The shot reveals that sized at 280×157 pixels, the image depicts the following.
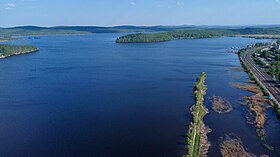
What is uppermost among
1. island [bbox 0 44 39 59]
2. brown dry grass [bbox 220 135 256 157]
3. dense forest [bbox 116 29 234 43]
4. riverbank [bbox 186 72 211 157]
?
dense forest [bbox 116 29 234 43]

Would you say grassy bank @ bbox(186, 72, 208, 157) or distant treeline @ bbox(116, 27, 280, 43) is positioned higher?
distant treeline @ bbox(116, 27, 280, 43)

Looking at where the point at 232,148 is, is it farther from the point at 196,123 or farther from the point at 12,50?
the point at 12,50

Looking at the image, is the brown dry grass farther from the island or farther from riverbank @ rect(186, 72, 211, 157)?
the island

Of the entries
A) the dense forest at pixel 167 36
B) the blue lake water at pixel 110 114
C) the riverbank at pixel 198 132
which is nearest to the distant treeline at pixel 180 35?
the dense forest at pixel 167 36

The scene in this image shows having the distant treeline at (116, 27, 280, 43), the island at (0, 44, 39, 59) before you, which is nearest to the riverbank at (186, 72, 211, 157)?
the island at (0, 44, 39, 59)

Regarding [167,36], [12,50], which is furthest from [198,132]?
[167,36]

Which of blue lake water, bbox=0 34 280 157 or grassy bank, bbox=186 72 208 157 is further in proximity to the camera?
blue lake water, bbox=0 34 280 157

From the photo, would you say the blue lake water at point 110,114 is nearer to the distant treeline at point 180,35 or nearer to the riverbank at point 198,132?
the riverbank at point 198,132

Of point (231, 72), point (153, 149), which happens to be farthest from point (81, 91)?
point (231, 72)
